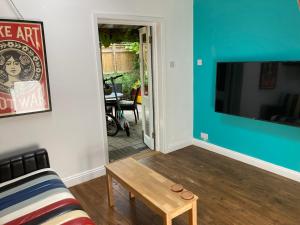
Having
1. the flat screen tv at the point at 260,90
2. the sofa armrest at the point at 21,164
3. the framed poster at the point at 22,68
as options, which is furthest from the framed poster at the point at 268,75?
the sofa armrest at the point at 21,164

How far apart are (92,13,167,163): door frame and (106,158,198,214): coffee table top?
94 cm

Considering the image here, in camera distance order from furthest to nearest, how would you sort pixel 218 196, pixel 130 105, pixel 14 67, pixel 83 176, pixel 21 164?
1. pixel 130 105
2. pixel 83 176
3. pixel 218 196
4. pixel 14 67
5. pixel 21 164

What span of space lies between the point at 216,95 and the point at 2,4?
2813 mm

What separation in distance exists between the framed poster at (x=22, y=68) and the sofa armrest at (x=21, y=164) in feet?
1.55

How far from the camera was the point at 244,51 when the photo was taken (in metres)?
3.20

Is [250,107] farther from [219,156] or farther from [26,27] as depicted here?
[26,27]

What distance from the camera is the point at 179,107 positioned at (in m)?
3.97

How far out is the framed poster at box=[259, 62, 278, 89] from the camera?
109 inches

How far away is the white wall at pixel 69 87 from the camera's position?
2.58 metres

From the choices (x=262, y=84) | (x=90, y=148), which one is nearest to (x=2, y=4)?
(x=90, y=148)

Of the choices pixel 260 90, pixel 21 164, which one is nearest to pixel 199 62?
pixel 260 90

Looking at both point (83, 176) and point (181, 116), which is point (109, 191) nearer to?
point (83, 176)

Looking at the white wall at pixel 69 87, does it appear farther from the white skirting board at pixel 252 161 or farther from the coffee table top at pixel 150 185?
the white skirting board at pixel 252 161

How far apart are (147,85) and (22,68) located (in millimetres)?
1996
